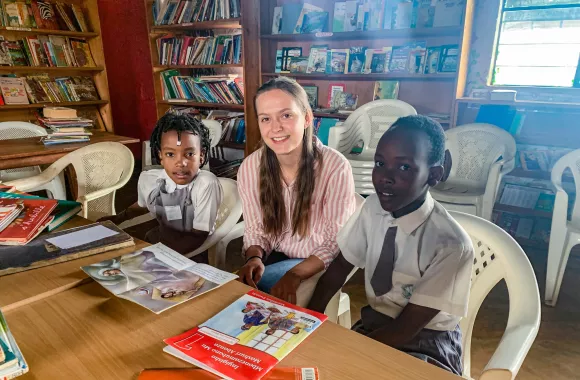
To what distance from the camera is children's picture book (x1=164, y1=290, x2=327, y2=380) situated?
0.64 m

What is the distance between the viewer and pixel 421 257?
890mm

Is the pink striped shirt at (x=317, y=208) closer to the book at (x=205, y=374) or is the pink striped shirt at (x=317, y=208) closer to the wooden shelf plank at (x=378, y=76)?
the book at (x=205, y=374)

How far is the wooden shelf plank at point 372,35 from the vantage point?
284 centimetres

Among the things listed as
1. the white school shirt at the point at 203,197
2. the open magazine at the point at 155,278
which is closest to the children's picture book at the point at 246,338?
the open magazine at the point at 155,278

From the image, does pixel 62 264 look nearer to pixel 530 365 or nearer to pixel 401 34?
pixel 530 365

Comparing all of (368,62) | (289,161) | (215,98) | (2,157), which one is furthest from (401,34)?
(2,157)

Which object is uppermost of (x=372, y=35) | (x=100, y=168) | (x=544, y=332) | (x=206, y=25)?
(x=206, y=25)

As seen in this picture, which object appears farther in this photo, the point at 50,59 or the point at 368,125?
the point at 50,59

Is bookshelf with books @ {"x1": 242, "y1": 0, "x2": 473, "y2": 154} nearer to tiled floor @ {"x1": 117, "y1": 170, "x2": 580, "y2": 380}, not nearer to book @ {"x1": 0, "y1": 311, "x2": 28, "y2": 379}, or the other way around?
tiled floor @ {"x1": 117, "y1": 170, "x2": 580, "y2": 380}

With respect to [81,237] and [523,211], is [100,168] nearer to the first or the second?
[81,237]

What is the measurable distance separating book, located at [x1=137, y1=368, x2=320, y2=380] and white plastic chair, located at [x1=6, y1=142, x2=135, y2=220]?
5.29ft

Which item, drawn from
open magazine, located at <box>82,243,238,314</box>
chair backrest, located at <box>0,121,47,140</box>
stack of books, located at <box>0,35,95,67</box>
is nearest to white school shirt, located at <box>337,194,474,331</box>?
open magazine, located at <box>82,243,238,314</box>

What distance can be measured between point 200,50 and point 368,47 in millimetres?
1704

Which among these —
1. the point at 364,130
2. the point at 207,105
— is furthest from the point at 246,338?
the point at 207,105
